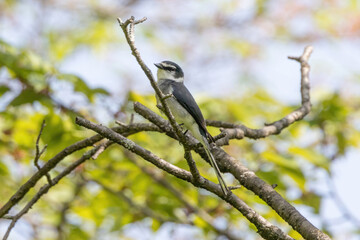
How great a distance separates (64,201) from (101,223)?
0.55 metres

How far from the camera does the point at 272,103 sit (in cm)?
462

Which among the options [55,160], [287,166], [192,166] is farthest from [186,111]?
[192,166]

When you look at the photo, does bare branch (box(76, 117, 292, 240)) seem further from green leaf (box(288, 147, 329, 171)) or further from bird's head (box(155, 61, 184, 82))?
bird's head (box(155, 61, 184, 82))

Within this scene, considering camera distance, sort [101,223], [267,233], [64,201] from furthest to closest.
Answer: [64,201] < [101,223] < [267,233]

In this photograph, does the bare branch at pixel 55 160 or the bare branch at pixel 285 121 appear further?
the bare branch at pixel 285 121

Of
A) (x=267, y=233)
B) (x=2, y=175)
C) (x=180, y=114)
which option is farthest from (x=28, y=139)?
(x=267, y=233)

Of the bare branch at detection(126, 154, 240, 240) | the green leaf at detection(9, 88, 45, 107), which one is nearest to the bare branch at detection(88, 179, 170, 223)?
the bare branch at detection(126, 154, 240, 240)

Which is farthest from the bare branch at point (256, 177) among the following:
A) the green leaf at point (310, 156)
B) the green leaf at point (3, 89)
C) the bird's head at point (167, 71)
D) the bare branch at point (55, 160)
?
the green leaf at point (3, 89)

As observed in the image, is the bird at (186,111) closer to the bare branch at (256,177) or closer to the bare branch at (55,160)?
the bare branch at (256,177)

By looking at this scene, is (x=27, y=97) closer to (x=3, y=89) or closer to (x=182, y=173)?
(x=3, y=89)

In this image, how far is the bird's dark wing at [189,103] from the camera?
3213 mm

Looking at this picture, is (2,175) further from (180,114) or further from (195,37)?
(195,37)

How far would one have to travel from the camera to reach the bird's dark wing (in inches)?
126

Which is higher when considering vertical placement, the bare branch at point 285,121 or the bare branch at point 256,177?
the bare branch at point 285,121
